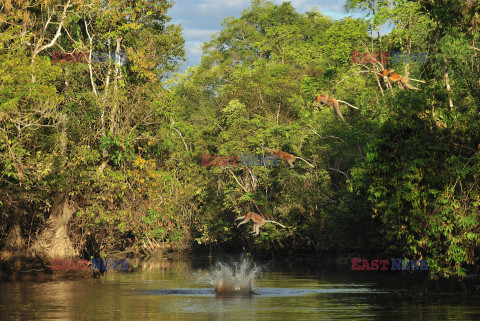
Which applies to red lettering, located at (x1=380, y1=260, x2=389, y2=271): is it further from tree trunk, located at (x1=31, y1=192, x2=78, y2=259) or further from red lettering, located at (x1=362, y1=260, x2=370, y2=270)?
tree trunk, located at (x1=31, y1=192, x2=78, y2=259)

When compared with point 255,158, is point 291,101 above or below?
above

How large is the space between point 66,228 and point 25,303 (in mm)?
14612

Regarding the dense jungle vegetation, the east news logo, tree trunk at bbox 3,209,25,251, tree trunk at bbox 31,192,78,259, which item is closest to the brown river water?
the dense jungle vegetation

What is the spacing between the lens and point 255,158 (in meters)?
53.8

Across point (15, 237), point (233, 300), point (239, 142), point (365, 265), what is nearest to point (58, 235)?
point (15, 237)

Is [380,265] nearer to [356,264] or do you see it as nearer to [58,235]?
[356,264]

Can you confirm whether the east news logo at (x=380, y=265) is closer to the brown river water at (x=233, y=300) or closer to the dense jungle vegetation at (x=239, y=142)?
the dense jungle vegetation at (x=239, y=142)

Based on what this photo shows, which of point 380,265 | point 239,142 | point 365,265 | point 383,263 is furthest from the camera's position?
point 239,142

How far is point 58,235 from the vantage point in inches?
1395

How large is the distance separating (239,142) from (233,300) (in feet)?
107

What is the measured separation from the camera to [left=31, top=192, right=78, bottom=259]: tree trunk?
34750 millimetres

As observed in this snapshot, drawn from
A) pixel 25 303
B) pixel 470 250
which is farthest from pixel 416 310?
pixel 25 303

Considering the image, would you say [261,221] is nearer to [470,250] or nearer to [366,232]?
[470,250]

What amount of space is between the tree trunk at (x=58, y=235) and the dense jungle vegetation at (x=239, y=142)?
72mm
